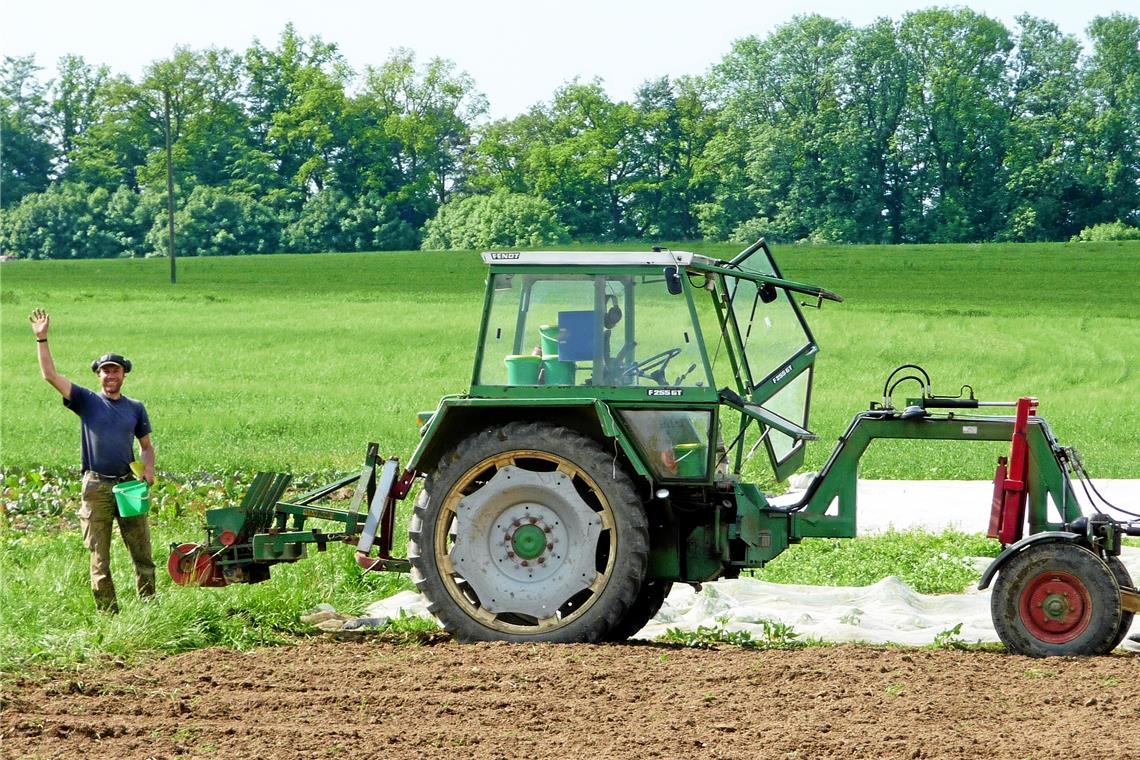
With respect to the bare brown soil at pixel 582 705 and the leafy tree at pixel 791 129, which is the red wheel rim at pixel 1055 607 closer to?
the bare brown soil at pixel 582 705

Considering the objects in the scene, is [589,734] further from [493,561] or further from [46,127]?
[46,127]

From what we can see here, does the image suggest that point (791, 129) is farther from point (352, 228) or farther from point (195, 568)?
point (195, 568)

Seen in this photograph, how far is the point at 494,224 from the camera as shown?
2346 inches

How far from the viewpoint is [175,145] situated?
69.9m

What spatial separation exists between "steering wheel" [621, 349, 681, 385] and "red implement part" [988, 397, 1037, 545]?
5.94ft

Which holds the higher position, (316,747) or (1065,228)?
(1065,228)

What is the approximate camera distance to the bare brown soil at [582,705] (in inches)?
240

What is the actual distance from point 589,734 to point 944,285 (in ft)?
130

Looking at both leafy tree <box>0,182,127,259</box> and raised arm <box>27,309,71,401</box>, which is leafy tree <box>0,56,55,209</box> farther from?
raised arm <box>27,309,71,401</box>

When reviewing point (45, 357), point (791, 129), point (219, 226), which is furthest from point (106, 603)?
point (791, 129)

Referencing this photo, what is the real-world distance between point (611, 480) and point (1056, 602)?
7.59 feet

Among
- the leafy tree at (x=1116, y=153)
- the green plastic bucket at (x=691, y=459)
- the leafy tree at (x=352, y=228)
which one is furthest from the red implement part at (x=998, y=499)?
the leafy tree at (x=352, y=228)

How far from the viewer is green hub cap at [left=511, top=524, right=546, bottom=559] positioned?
8109mm

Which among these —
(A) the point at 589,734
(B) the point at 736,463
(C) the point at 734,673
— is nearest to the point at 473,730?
(A) the point at 589,734
